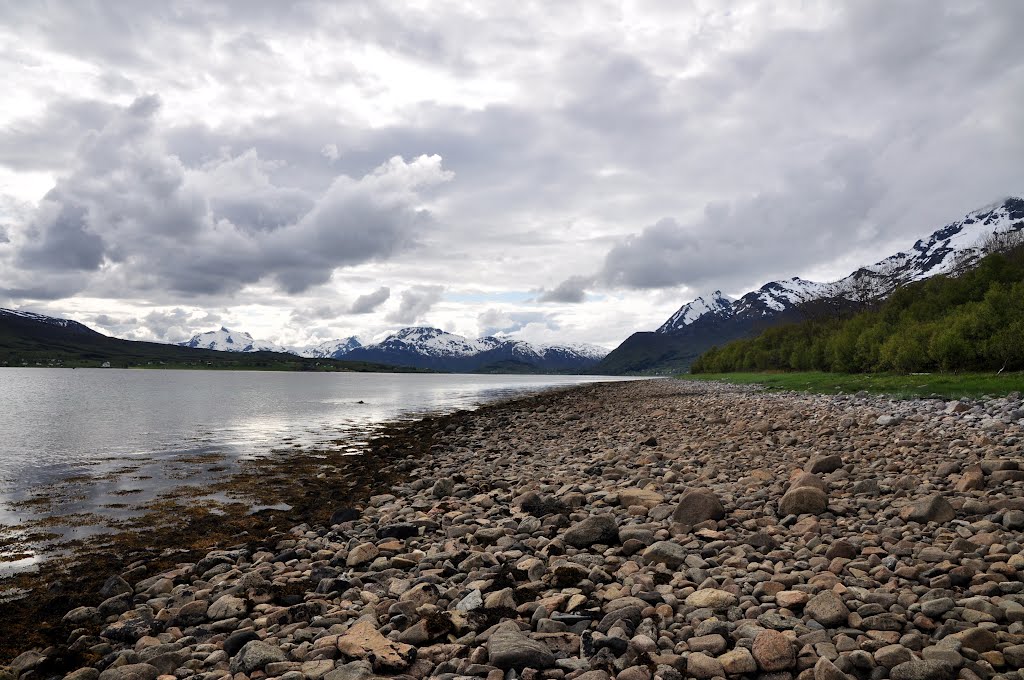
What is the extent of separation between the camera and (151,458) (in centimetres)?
2806

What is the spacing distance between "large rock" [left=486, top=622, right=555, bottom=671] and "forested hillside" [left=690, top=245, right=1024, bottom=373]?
53.3 metres

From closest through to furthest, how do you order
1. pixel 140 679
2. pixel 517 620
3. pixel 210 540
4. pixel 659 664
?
pixel 659 664, pixel 140 679, pixel 517 620, pixel 210 540

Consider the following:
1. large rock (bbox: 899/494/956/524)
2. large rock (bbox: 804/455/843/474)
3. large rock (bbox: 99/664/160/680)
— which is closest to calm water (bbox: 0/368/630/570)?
large rock (bbox: 99/664/160/680)

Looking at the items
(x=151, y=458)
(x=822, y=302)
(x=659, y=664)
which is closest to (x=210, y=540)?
(x=659, y=664)

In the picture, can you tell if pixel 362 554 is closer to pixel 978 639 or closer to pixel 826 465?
pixel 978 639

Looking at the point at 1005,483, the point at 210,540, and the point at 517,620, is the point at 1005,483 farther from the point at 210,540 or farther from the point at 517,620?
the point at 210,540

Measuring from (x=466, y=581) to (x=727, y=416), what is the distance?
1069 inches

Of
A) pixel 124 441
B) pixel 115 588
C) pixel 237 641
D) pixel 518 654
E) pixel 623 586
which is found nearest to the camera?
pixel 518 654

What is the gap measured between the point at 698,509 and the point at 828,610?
4696 millimetres

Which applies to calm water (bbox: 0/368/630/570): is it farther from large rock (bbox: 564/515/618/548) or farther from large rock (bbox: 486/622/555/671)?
large rock (bbox: 486/622/555/671)

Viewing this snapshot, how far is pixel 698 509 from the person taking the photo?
1141 cm

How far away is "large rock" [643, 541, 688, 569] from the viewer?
30.5 feet

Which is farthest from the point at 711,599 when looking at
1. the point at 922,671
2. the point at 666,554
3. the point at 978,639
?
the point at 978,639

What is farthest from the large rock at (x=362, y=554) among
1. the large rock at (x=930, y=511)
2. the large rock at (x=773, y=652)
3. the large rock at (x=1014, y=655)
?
the large rock at (x=930, y=511)
